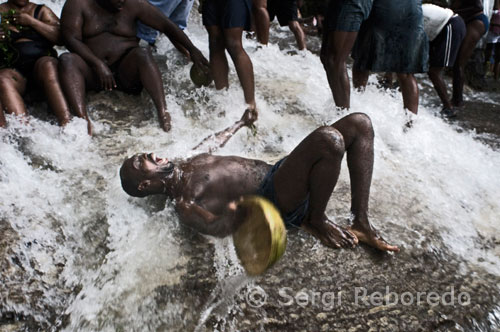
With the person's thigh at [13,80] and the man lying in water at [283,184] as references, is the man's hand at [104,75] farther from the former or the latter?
the man lying in water at [283,184]

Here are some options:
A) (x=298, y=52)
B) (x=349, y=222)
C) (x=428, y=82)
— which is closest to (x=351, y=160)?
(x=349, y=222)

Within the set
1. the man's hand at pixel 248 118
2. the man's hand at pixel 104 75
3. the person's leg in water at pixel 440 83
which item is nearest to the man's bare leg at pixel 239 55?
the man's hand at pixel 248 118

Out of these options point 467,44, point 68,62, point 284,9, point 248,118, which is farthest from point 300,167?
point 284,9

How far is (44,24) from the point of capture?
3611 millimetres

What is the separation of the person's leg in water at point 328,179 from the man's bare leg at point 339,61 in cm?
138

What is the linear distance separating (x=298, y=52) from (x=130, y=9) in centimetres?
345

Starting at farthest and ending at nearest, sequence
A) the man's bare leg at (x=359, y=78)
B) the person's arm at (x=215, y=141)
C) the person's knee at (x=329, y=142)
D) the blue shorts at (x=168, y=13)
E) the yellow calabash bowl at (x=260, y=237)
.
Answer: the blue shorts at (x=168, y=13) < the man's bare leg at (x=359, y=78) < the person's arm at (x=215, y=141) < the person's knee at (x=329, y=142) < the yellow calabash bowl at (x=260, y=237)

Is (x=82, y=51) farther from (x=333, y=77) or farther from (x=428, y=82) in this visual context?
(x=428, y=82)

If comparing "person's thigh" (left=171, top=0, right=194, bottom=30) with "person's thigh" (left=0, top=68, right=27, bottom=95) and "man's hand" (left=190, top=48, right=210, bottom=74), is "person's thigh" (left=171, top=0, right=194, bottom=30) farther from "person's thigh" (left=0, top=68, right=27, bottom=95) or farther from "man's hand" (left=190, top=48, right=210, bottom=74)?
"person's thigh" (left=0, top=68, right=27, bottom=95)

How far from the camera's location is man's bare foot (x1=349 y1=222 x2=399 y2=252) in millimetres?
2295

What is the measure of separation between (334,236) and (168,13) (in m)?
3.64

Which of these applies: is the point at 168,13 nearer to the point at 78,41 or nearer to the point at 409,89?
the point at 78,41

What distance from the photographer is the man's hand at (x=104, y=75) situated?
347cm

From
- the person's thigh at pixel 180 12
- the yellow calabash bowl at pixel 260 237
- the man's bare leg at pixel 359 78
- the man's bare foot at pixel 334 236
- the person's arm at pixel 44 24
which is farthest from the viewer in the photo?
the person's thigh at pixel 180 12
